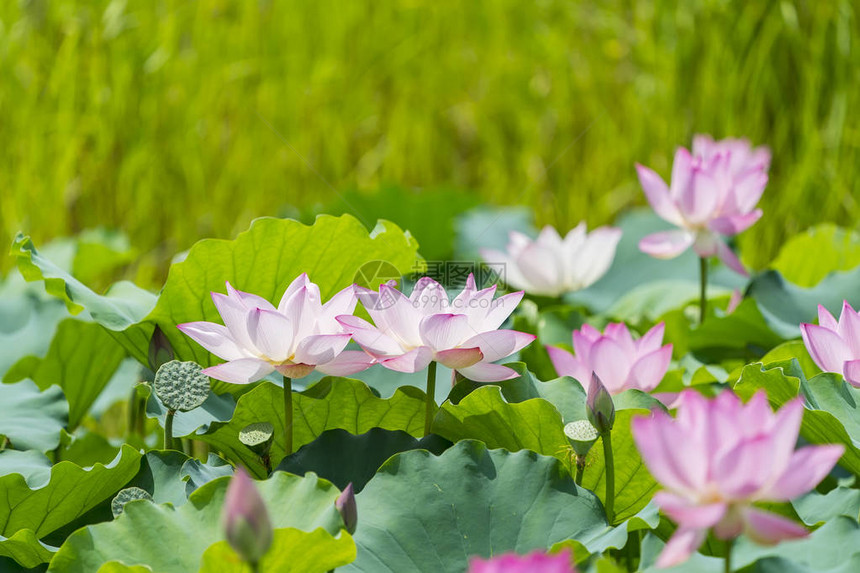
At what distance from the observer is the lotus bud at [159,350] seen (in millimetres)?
992

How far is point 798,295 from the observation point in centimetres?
140

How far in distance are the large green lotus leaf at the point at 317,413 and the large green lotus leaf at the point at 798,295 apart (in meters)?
0.68

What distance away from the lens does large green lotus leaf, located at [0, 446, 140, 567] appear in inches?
32.4

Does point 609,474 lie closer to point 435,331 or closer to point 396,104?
point 435,331

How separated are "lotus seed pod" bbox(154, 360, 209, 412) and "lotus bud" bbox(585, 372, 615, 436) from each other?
15.4 inches

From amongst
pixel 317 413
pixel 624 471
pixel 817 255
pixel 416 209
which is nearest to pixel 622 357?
pixel 624 471

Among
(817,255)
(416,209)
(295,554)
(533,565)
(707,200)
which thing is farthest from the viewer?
(416,209)

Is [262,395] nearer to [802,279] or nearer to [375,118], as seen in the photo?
[802,279]

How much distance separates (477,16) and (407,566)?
9.99ft

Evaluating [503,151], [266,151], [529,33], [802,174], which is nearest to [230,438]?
[802,174]

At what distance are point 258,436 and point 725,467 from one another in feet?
1.67

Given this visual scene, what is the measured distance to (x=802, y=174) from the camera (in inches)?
89.5

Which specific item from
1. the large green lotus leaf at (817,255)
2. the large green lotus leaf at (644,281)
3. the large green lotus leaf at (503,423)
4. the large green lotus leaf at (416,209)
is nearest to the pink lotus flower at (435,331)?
the large green lotus leaf at (503,423)

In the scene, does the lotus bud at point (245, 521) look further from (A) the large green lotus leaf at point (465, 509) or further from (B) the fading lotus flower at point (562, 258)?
(B) the fading lotus flower at point (562, 258)
